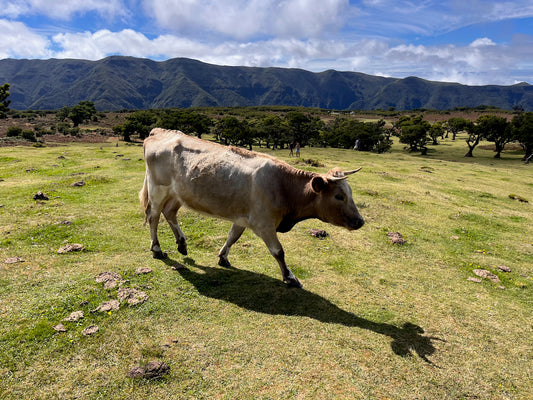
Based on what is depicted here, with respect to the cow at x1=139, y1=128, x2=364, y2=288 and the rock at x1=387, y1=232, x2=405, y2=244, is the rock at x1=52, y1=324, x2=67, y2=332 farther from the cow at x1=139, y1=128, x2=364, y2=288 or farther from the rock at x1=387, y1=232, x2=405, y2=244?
the rock at x1=387, y1=232, x2=405, y2=244

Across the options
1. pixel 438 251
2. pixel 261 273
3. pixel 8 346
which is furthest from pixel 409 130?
pixel 8 346

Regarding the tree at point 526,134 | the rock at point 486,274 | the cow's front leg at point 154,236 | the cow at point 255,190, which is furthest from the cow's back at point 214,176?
the tree at point 526,134

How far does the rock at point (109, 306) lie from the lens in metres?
6.77

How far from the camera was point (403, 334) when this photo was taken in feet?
21.9

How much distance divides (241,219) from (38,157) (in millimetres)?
32081

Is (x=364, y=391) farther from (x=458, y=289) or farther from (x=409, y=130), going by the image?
(x=409, y=130)

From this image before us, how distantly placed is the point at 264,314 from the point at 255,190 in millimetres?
3091

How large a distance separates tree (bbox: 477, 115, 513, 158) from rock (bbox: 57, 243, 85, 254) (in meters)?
77.8

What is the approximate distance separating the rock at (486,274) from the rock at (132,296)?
34.1ft

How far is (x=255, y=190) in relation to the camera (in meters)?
7.75

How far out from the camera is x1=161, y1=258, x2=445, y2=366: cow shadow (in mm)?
6484

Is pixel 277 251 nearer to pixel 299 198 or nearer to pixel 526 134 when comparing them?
pixel 299 198

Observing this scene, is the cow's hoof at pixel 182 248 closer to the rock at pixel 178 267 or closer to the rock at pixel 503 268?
the rock at pixel 178 267

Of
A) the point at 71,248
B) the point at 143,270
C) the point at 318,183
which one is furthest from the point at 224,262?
the point at 71,248
